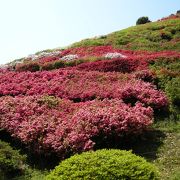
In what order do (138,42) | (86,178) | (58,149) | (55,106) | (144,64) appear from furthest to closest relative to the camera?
(138,42) < (144,64) < (55,106) < (58,149) < (86,178)

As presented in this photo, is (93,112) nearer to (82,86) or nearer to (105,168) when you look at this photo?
(82,86)

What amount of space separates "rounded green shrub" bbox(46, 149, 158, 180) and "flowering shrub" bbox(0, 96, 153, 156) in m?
3.38

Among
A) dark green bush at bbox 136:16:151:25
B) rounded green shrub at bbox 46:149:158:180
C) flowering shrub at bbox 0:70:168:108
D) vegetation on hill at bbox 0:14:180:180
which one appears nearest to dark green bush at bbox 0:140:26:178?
vegetation on hill at bbox 0:14:180:180

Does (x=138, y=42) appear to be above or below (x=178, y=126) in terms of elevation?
above

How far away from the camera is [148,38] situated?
129 ft

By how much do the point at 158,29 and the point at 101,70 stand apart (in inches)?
725

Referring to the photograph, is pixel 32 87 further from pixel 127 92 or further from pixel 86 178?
pixel 86 178

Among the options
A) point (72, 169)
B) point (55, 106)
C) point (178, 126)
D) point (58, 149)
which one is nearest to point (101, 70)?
point (55, 106)

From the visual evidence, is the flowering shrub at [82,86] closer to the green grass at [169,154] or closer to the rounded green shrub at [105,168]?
the green grass at [169,154]

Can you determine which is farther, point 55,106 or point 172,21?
point 172,21

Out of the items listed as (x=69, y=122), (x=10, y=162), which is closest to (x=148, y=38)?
(x=69, y=122)

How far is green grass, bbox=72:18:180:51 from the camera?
36.3 metres

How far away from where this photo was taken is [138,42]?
125 feet

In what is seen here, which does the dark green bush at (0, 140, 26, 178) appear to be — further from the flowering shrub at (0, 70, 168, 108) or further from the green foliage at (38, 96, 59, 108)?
the flowering shrub at (0, 70, 168, 108)
